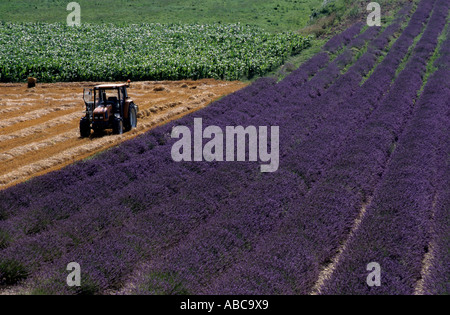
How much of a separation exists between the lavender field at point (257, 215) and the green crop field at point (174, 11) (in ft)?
70.7

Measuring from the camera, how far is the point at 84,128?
13383mm

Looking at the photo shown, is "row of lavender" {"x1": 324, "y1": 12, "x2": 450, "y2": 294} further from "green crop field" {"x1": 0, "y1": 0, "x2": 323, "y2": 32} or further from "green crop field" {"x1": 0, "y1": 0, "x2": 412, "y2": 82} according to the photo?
"green crop field" {"x1": 0, "y1": 0, "x2": 323, "y2": 32}

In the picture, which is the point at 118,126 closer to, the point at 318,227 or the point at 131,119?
the point at 131,119

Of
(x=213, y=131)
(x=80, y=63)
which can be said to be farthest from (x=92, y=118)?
(x=80, y=63)

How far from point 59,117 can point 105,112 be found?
401cm

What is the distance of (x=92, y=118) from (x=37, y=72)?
455 inches

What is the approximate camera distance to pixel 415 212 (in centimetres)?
722

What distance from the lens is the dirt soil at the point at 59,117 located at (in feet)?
38.9

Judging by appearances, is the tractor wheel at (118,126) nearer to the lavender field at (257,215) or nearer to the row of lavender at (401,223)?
the lavender field at (257,215)

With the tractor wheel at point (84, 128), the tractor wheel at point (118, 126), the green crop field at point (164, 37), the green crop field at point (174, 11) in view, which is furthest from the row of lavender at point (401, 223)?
the green crop field at point (174, 11)

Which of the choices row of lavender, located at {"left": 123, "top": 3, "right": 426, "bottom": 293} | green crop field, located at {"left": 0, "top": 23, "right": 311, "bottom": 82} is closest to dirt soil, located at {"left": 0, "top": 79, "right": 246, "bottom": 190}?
green crop field, located at {"left": 0, "top": 23, "right": 311, "bottom": 82}

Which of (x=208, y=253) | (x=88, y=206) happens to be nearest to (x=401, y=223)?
(x=208, y=253)

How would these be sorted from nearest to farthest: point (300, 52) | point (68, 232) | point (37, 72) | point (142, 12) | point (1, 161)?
point (68, 232) → point (1, 161) → point (37, 72) → point (300, 52) → point (142, 12)
